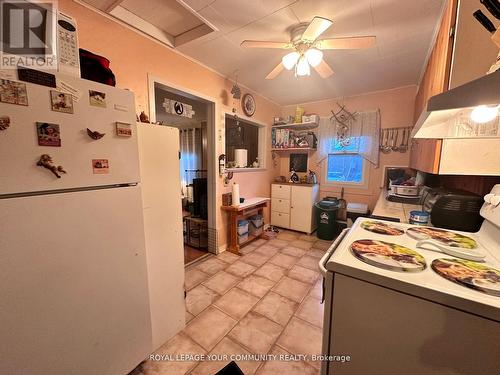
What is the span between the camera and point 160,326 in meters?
1.40

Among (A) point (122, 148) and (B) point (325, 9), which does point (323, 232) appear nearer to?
(B) point (325, 9)

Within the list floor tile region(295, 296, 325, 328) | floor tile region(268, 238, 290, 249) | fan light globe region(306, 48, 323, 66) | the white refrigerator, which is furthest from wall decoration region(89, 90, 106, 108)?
floor tile region(268, 238, 290, 249)

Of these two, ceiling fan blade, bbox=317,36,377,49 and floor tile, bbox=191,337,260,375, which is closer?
floor tile, bbox=191,337,260,375

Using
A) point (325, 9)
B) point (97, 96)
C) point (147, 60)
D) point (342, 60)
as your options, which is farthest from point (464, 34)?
point (147, 60)

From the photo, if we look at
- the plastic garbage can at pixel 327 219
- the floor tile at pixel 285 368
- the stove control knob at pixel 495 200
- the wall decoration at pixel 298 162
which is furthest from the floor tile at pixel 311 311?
the wall decoration at pixel 298 162

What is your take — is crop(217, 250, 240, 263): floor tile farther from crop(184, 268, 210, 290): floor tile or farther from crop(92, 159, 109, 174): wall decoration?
crop(92, 159, 109, 174): wall decoration

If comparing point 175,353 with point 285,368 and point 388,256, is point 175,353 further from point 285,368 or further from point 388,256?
point 388,256

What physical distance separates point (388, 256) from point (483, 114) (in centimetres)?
91

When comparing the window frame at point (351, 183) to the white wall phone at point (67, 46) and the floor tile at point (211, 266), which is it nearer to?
the floor tile at point (211, 266)

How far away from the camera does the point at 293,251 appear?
2.95 metres

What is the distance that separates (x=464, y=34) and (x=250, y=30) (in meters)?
1.47

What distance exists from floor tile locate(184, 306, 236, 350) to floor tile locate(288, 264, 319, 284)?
0.94 m

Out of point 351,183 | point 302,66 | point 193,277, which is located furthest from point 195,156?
point 351,183

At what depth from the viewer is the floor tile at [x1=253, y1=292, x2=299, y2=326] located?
66.7 inches
